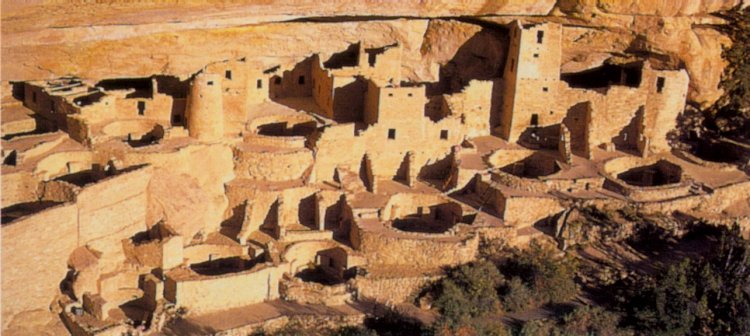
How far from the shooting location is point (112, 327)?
61.7 feet

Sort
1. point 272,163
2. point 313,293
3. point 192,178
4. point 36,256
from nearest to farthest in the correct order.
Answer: point 36,256 < point 313,293 < point 192,178 < point 272,163

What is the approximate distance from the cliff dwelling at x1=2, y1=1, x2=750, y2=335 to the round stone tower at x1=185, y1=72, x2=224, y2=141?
0.04 m

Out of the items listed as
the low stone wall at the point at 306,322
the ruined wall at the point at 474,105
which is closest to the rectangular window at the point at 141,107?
the low stone wall at the point at 306,322

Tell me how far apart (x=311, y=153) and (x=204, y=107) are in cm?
214

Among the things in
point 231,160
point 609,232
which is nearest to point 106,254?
point 231,160

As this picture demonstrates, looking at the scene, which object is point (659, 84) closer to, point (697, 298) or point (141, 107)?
point (697, 298)

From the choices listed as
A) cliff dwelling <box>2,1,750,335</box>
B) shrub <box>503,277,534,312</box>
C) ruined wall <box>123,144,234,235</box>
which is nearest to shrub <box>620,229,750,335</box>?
shrub <box>503,277,534,312</box>

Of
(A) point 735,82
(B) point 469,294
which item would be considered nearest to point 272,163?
(B) point 469,294

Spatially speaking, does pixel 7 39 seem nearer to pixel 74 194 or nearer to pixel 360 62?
pixel 74 194

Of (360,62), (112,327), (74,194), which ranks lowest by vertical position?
(112,327)

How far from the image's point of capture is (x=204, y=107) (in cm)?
2181

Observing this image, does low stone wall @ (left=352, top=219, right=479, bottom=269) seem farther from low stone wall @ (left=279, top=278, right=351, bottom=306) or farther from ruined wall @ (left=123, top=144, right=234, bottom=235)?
ruined wall @ (left=123, top=144, right=234, bottom=235)

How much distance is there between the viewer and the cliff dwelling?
19719 millimetres

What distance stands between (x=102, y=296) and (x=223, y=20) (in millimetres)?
5441
